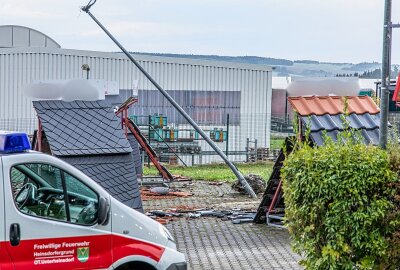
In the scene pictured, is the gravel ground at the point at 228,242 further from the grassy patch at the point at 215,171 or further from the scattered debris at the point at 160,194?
the grassy patch at the point at 215,171

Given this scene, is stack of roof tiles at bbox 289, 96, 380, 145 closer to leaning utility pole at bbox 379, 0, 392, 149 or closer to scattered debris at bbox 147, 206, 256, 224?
scattered debris at bbox 147, 206, 256, 224

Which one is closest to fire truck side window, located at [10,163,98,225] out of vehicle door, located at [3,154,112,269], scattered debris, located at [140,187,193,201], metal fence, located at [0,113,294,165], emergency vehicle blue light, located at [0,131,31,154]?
vehicle door, located at [3,154,112,269]

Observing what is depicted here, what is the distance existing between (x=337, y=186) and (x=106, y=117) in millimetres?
7463

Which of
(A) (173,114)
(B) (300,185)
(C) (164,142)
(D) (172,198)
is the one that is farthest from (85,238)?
(A) (173,114)

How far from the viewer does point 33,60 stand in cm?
3016

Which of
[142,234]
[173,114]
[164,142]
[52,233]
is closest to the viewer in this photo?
[52,233]

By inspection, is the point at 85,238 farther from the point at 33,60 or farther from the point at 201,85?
the point at 201,85

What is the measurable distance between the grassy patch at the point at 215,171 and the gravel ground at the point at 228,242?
5.96m

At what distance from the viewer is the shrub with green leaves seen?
7.98 m

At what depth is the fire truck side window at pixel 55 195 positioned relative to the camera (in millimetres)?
7824

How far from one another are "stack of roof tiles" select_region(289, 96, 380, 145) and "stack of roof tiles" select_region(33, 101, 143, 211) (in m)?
3.14

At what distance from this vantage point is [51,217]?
7820 mm

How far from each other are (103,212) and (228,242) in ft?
20.1

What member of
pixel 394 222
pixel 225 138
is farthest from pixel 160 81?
pixel 394 222
